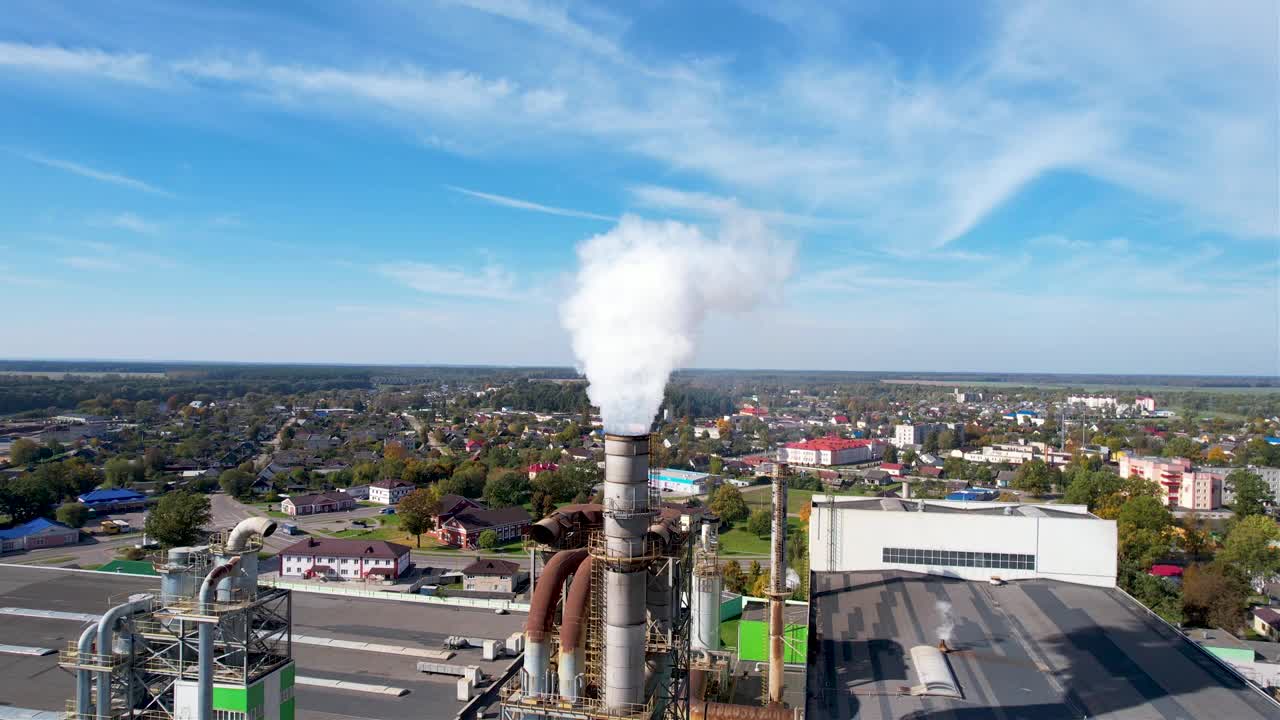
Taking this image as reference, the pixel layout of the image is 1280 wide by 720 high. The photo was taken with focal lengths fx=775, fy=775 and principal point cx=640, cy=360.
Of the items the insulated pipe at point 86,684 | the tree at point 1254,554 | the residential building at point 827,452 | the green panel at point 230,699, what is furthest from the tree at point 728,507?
the insulated pipe at point 86,684

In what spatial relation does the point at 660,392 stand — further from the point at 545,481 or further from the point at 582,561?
the point at 545,481

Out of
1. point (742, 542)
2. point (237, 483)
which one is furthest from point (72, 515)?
point (742, 542)

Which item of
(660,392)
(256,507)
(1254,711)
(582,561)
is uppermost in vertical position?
(660,392)

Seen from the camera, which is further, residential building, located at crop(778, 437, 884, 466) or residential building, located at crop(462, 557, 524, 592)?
residential building, located at crop(778, 437, 884, 466)

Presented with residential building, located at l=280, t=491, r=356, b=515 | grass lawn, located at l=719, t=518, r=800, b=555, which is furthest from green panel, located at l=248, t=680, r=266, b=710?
residential building, located at l=280, t=491, r=356, b=515

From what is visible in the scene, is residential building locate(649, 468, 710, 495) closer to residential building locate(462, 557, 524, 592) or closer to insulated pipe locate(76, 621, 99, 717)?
residential building locate(462, 557, 524, 592)

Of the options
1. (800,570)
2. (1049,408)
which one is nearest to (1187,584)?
(800,570)

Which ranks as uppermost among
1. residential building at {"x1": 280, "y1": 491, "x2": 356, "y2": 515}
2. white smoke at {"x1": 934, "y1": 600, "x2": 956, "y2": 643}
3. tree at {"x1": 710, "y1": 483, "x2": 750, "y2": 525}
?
white smoke at {"x1": 934, "y1": 600, "x2": 956, "y2": 643}
